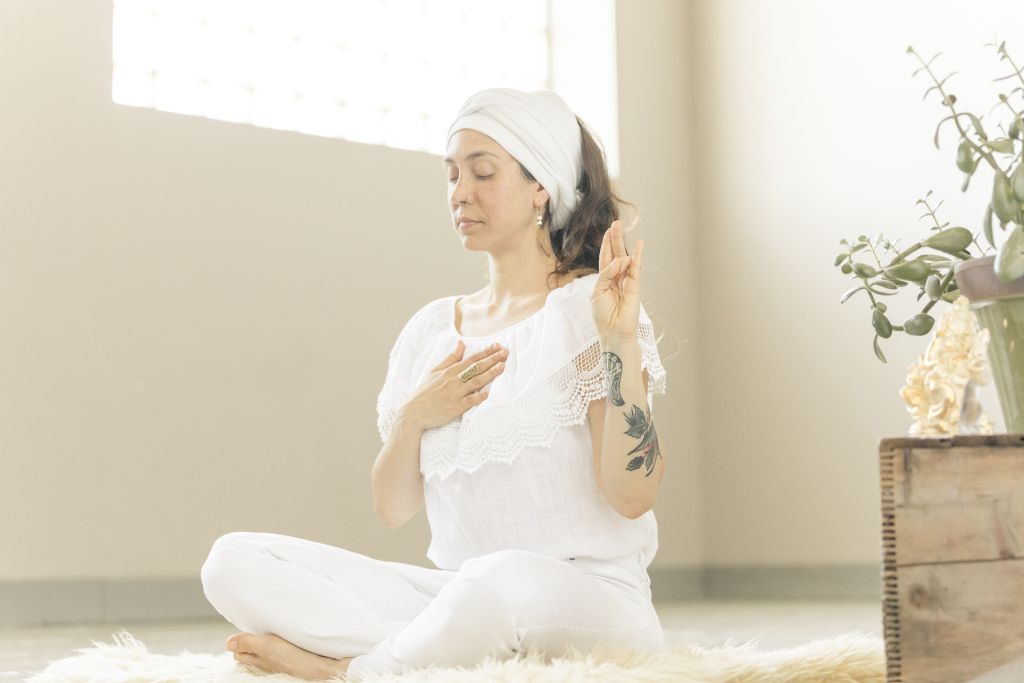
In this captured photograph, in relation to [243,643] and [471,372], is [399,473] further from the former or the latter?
[243,643]

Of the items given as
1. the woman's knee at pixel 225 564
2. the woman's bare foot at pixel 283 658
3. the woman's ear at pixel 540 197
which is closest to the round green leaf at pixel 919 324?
the woman's ear at pixel 540 197

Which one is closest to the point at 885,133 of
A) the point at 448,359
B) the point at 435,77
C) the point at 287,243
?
the point at 435,77

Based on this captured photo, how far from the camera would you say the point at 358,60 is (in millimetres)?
4918

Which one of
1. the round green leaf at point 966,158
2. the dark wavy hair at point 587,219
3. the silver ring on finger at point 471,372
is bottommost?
the silver ring on finger at point 471,372

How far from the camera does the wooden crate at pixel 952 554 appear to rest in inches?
48.2

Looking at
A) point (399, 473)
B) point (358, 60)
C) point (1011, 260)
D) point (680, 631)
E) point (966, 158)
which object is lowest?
point (680, 631)

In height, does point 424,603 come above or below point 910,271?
below

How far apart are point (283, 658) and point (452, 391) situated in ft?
1.67

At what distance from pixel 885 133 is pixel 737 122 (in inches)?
32.5

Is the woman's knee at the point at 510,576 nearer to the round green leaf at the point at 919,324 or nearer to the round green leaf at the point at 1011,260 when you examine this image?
the round green leaf at the point at 919,324

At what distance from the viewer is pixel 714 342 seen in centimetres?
543

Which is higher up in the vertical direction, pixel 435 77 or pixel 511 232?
pixel 435 77

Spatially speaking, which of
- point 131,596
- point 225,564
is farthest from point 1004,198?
point 131,596

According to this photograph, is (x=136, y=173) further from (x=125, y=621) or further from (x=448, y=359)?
(x=448, y=359)
